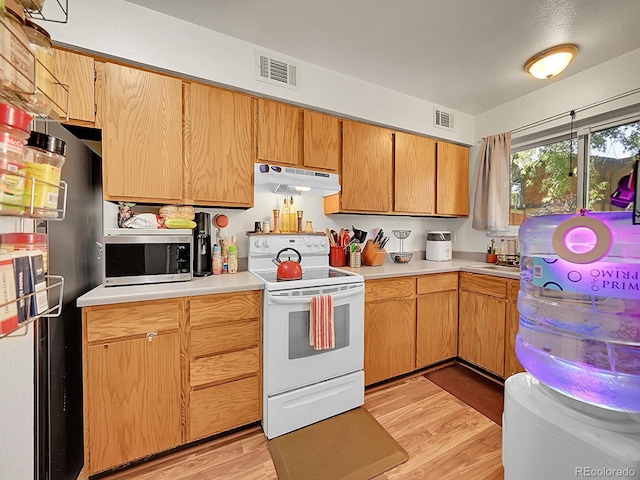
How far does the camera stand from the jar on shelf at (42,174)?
629 mm

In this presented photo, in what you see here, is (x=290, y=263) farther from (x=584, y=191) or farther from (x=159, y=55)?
(x=584, y=191)

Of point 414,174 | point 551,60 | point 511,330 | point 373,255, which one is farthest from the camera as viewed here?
point 414,174

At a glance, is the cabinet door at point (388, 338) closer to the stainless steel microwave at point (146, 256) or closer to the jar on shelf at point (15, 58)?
the stainless steel microwave at point (146, 256)

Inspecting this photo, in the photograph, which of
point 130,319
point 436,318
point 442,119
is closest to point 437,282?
point 436,318

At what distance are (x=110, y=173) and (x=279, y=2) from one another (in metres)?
1.41

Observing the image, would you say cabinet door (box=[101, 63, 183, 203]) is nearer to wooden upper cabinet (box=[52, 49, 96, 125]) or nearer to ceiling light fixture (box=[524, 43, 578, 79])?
wooden upper cabinet (box=[52, 49, 96, 125])

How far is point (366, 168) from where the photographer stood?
7.99 ft

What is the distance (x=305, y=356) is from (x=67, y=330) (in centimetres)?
124

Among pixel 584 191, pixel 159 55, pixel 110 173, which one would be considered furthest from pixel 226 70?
pixel 584 191

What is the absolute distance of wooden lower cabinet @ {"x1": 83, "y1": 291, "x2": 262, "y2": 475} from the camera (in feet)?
4.41

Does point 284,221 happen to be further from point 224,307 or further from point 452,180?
point 452,180

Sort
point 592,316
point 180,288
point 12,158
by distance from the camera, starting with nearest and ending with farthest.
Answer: point 12,158, point 592,316, point 180,288

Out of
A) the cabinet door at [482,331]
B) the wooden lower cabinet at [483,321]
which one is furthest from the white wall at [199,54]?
the cabinet door at [482,331]

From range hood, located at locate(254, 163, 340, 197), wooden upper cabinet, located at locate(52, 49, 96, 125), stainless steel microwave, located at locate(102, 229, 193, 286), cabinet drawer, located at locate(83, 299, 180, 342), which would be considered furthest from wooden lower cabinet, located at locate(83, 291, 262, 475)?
wooden upper cabinet, located at locate(52, 49, 96, 125)
